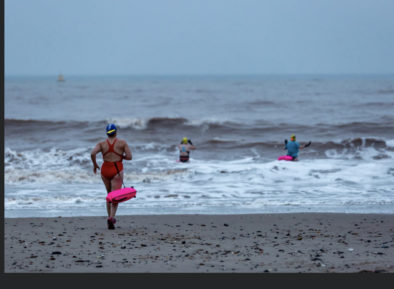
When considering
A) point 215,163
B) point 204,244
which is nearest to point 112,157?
point 204,244

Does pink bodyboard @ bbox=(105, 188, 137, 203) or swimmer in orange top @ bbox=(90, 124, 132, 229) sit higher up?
swimmer in orange top @ bbox=(90, 124, 132, 229)

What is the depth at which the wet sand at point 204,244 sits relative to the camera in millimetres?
5281

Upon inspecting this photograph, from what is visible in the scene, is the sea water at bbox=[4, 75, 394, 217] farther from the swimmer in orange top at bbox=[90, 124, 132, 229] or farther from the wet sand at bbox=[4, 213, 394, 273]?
the swimmer in orange top at bbox=[90, 124, 132, 229]

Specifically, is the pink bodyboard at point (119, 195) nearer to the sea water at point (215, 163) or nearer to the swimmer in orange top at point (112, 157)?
the swimmer in orange top at point (112, 157)

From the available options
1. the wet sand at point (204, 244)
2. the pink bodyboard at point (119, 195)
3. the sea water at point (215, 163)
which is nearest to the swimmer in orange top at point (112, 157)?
the pink bodyboard at point (119, 195)

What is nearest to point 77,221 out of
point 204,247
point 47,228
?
point 47,228

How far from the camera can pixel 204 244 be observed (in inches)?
255

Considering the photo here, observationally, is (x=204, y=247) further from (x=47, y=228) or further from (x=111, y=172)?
(x=47, y=228)

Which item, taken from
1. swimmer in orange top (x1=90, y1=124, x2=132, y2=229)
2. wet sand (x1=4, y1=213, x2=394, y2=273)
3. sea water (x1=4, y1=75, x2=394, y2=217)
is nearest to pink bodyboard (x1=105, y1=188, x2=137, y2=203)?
swimmer in orange top (x1=90, y1=124, x2=132, y2=229)

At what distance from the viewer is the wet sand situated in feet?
17.3

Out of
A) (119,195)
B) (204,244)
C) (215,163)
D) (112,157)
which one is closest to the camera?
(204,244)

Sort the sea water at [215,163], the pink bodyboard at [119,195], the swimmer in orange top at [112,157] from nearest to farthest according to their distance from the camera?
1. the pink bodyboard at [119,195]
2. the swimmer in orange top at [112,157]
3. the sea water at [215,163]

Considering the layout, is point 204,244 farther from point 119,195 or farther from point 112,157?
point 112,157

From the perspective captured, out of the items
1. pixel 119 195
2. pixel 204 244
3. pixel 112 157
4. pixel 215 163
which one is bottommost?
pixel 215 163
